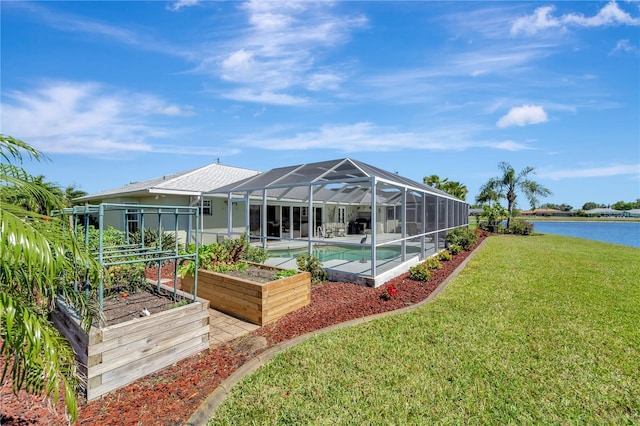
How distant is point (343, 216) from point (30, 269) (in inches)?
820

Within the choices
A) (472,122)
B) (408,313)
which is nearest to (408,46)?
(472,122)

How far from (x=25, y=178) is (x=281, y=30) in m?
8.36

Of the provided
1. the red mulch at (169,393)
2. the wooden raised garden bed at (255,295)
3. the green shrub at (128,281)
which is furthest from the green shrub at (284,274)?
Answer: the green shrub at (128,281)

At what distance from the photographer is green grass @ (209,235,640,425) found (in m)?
2.89

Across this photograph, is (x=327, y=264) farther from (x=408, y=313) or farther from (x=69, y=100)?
(x=69, y=100)

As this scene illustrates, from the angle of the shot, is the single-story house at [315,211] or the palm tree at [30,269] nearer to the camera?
the palm tree at [30,269]

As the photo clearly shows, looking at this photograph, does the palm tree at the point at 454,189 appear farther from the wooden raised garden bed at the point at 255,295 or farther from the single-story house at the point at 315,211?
the wooden raised garden bed at the point at 255,295

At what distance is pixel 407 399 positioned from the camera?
3.08 metres

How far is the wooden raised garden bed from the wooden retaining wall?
1.06 m

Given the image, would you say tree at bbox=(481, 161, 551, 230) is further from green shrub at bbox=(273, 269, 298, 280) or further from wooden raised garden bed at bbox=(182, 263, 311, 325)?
wooden raised garden bed at bbox=(182, 263, 311, 325)

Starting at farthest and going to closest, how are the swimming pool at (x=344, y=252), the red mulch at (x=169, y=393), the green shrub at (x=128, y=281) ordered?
the swimming pool at (x=344, y=252)
the green shrub at (x=128, y=281)
the red mulch at (x=169, y=393)

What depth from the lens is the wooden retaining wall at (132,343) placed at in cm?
320

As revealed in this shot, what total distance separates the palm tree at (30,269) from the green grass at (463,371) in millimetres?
1574

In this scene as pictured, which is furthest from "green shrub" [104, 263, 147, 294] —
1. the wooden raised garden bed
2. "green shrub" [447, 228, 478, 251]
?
"green shrub" [447, 228, 478, 251]
